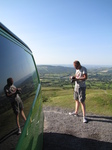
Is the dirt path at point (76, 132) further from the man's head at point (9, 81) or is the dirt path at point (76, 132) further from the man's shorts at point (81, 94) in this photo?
the man's head at point (9, 81)

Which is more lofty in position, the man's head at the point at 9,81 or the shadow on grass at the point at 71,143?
the man's head at the point at 9,81

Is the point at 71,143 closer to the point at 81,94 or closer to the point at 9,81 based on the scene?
the point at 81,94

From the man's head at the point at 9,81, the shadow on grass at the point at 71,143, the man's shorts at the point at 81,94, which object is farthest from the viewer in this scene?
the man's shorts at the point at 81,94

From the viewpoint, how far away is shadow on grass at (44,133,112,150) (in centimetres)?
395

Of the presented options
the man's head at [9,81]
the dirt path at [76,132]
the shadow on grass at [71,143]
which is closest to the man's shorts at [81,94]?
the dirt path at [76,132]

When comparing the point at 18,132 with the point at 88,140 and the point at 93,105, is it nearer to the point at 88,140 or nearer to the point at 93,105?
the point at 88,140

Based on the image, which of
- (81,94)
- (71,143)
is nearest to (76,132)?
(71,143)

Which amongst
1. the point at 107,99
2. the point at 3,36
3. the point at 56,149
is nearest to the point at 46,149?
the point at 56,149

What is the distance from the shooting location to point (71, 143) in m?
4.18

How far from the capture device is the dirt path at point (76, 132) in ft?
13.3

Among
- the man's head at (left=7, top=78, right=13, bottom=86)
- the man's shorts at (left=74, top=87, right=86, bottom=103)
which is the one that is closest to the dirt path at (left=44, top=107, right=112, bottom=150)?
the man's shorts at (left=74, top=87, right=86, bottom=103)

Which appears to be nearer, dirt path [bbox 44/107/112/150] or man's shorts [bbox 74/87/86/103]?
dirt path [bbox 44/107/112/150]

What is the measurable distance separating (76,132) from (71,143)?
25.8 inches

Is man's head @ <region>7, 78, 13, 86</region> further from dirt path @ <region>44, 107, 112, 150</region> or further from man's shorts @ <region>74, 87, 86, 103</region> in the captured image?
man's shorts @ <region>74, 87, 86, 103</region>
